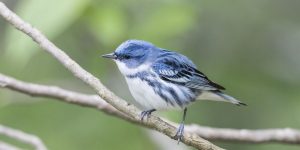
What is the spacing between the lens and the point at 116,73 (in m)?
5.08

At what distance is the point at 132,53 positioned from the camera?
4.21 meters

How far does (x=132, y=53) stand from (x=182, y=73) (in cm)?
35

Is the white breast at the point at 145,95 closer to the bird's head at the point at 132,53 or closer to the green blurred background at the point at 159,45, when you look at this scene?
the bird's head at the point at 132,53

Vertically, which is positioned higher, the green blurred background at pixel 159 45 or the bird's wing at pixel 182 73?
the green blurred background at pixel 159 45

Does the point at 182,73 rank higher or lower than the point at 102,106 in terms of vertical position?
higher

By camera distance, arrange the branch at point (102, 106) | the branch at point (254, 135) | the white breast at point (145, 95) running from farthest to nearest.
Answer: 1. the branch at point (254, 135)
2. the branch at point (102, 106)
3. the white breast at point (145, 95)

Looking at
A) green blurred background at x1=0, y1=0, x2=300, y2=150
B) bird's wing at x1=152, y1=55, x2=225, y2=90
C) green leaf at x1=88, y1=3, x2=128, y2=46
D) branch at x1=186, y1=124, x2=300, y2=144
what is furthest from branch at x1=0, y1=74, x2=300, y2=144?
green leaf at x1=88, y1=3, x2=128, y2=46

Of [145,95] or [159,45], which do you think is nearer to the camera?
[145,95]

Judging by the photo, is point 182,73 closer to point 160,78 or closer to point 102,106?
point 160,78

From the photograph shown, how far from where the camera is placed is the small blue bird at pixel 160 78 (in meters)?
4.05

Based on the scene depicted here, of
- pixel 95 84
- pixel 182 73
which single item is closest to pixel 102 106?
pixel 182 73

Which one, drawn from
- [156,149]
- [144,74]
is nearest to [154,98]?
[144,74]

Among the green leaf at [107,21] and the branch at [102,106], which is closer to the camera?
the branch at [102,106]

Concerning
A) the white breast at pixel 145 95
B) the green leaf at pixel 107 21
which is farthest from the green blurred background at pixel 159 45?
the white breast at pixel 145 95
